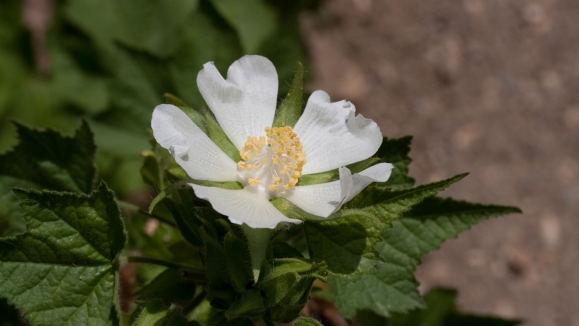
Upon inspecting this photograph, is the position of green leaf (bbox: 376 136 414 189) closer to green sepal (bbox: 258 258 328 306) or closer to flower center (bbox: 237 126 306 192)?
flower center (bbox: 237 126 306 192)

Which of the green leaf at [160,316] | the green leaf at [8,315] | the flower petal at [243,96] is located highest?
the flower petal at [243,96]

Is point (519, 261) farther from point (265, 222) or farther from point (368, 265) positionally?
point (265, 222)

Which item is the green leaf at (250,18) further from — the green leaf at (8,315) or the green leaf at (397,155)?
the green leaf at (8,315)

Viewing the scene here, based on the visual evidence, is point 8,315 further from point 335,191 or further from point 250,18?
point 250,18

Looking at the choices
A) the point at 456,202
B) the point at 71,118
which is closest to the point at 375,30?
the point at 71,118

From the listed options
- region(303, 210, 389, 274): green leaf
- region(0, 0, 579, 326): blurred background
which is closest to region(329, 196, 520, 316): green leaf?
region(303, 210, 389, 274): green leaf

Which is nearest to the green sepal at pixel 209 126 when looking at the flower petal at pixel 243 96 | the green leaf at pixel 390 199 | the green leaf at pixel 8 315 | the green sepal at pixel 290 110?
the flower petal at pixel 243 96

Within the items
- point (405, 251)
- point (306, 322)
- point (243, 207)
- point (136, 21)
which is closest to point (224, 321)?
point (306, 322)
